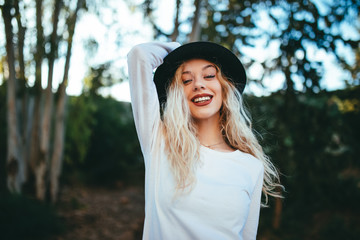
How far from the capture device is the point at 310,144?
3863mm

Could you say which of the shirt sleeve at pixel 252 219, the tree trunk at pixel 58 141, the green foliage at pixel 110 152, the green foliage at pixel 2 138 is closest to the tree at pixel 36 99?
the tree trunk at pixel 58 141

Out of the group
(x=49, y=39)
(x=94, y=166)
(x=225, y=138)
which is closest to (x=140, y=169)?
(x=94, y=166)

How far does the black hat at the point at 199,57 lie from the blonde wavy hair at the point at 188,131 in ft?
0.16

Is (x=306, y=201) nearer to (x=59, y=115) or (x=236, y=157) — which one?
(x=236, y=157)

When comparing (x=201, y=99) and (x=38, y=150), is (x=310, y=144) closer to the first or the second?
(x=201, y=99)

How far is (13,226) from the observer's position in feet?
12.5

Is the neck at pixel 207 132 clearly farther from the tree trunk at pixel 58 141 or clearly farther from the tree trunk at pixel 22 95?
→ the tree trunk at pixel 58 141

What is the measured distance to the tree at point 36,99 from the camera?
4.61 metres

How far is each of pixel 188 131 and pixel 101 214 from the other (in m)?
5.29

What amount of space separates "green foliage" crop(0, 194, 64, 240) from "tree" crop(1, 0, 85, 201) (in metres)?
0.68

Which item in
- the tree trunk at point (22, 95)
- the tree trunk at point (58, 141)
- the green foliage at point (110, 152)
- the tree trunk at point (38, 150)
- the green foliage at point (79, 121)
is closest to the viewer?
the tree trunk at point (22, 95)

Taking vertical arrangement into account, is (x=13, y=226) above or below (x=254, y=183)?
below

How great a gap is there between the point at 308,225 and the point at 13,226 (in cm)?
506

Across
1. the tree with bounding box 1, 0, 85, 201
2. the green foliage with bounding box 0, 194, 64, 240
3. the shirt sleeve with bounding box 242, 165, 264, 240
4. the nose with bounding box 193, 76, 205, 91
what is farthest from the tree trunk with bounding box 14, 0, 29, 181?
the shirt sleeve with bounding box 242, 165, 264, 240
